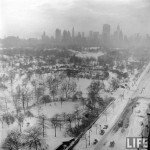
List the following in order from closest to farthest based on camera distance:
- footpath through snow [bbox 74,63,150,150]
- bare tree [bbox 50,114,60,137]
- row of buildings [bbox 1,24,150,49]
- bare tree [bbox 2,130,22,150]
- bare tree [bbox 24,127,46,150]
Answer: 1. bare tree [bbox 2,130,22,150]
2. bare tree [bbox 24,127,46,150]
3. footpath through snow [bbox 74,63,150,150]
4. bare tree [bbox 50,114,60,137]
5. row of buildings [bbox 1,24,150,49]

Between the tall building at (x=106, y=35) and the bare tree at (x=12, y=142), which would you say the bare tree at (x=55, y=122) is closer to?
the bare tree at (x=12, y=142)

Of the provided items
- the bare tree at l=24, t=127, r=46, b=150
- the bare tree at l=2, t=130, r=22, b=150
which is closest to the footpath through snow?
the bare tree at l=24, t=127, r=46, b=150

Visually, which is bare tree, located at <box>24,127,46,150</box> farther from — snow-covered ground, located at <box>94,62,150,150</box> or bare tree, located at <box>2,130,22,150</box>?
snow-covered ground, located at <box>94,62,150,150</box>

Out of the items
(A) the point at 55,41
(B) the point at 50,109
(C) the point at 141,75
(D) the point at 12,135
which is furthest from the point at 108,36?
(D) the point at 12,135

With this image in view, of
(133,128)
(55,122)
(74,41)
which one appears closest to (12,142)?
(55,122)

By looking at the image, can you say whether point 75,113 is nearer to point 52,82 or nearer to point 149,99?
point 52,82

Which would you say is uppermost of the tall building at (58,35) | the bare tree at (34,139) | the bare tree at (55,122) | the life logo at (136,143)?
the tall building at (58,35)

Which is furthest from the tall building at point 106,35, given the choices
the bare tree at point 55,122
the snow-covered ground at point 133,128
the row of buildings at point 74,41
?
the bare tree at point 55,122

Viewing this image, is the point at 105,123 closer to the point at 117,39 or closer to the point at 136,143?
the point at 136,143
